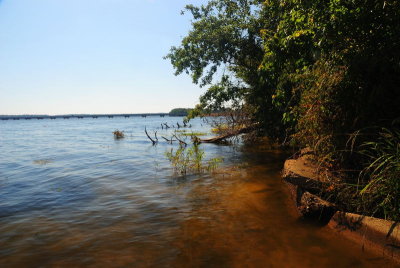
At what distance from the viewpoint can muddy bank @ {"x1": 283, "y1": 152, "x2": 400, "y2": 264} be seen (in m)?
4.02

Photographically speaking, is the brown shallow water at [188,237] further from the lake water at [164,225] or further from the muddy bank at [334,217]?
the muddy bank at [334,217]

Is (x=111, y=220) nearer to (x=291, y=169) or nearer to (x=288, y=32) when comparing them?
(x=291, y=169)

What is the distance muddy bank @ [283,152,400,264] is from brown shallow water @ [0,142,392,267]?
188mm

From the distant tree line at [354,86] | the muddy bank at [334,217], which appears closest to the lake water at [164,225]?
the muddy bank at [334,217]

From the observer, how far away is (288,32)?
691 cm

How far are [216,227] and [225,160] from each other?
352 inches

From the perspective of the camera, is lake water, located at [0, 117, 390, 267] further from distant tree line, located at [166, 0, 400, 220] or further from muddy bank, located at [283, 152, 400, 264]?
distant tree line, located at [166, 0, 400, 220]

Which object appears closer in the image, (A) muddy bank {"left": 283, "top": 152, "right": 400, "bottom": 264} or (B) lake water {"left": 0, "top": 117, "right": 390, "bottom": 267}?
(A) muddy bank {"left": 283, "top": 152, "right": 400, "bottom": 264}

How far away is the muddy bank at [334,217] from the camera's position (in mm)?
4016

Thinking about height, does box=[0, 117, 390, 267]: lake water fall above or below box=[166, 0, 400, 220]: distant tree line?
below

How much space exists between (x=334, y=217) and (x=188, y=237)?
314 cm

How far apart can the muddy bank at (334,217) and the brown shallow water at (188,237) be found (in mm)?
188

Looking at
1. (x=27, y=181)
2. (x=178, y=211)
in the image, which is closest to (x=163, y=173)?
(x=178, y=211)

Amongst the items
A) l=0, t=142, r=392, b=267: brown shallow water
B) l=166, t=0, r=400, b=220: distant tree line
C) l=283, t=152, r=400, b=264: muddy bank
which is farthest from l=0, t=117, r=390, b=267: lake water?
l=166, t=0, r=400, b=220: distant tree line
